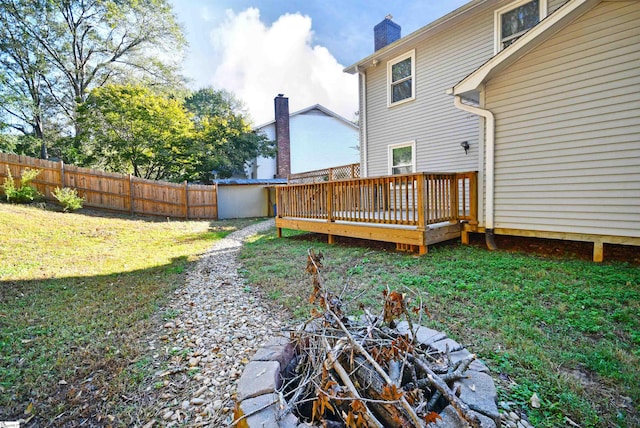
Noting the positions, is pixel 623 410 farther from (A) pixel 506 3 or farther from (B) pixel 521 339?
(A) pixel 506 3

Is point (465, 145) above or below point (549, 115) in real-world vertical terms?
below

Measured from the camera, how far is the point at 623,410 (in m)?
1.68

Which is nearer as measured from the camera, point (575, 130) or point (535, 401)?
point (535, 401)

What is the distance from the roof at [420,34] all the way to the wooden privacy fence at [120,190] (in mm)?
8866

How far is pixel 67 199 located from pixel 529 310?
13064 mm

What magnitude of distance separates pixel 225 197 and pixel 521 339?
13816mm

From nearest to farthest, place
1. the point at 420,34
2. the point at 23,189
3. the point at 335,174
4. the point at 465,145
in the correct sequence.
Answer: the point at 465,145
the point at 420,34
the point at 23,189
the point at 335,174

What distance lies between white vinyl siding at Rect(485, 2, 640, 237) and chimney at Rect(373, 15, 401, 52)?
208 inches

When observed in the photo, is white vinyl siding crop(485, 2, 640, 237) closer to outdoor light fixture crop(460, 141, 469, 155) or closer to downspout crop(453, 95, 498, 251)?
downspout crop(453, 95, 498, 251)

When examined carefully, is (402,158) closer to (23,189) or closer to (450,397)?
(450,397)

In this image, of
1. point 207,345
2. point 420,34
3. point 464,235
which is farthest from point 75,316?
point 420,34

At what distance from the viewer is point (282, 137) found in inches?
732

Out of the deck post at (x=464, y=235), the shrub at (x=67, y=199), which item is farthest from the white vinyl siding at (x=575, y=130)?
the shrub at (x=67, y=199)

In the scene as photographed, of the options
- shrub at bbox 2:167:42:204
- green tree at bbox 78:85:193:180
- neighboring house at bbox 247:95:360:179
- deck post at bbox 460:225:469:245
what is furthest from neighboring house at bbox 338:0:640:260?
shrub at bbox 2:167:42:204
